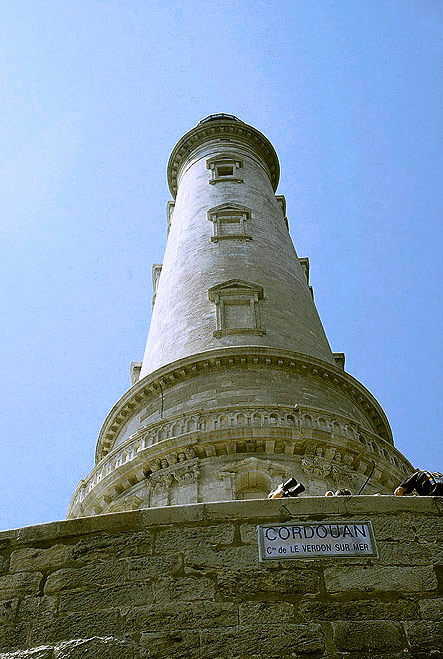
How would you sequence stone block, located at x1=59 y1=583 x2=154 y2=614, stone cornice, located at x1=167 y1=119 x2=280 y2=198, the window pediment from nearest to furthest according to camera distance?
stone block, located at x1=59 y1=583 x2=154 y2=614 → the window pediment → stone cornice, located at x1=167 y1=119 x2=280 y2=198

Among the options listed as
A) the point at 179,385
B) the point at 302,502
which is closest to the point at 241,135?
the point at 179,385

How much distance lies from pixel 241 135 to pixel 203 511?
91.9ft

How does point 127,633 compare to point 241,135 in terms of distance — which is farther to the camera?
point 241,135

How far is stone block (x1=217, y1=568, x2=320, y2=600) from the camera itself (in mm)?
6527

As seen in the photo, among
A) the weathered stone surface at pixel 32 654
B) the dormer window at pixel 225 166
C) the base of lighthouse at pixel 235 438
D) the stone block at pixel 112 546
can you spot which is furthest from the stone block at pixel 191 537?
the dormer window at pixel 225 166

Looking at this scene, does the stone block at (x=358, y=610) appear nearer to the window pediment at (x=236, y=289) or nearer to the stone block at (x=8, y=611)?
the stone block at (x=8, y=611)

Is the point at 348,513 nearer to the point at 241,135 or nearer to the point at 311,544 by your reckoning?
the point at 311,544

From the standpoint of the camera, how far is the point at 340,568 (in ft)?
21.9

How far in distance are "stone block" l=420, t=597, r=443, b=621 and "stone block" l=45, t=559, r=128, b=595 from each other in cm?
255

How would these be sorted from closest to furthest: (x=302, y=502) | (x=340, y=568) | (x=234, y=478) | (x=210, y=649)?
(x=210, y=649), (x=340, y=568), (x=302, y=502), (x=234, y=478)

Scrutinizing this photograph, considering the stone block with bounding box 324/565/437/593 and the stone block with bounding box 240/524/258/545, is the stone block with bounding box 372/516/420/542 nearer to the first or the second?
the stone block with bounding box 324/565/437/593

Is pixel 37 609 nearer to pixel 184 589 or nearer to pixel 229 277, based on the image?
pixel 184 589

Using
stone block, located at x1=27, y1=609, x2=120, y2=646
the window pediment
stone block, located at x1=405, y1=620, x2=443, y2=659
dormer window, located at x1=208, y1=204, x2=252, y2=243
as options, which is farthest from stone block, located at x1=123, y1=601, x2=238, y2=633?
dormer window, located at x1=208, y1=204, x2=252, y2=243

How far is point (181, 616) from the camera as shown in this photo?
6418mm
